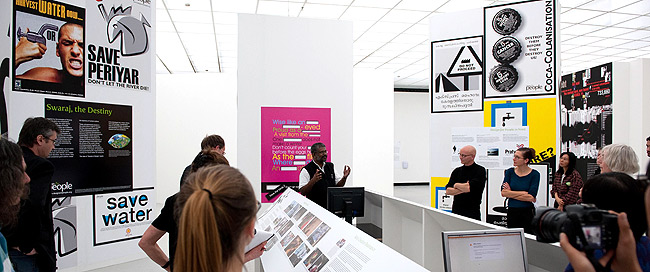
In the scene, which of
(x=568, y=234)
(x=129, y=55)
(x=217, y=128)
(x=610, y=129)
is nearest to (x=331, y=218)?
(x=568, y=234)

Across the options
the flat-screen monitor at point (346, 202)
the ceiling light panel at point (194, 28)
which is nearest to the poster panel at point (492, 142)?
the flat-screen monitor at point (346, 202)

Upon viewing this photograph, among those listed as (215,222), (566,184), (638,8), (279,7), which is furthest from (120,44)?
(638,8)

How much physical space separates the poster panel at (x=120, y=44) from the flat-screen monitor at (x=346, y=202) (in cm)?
271

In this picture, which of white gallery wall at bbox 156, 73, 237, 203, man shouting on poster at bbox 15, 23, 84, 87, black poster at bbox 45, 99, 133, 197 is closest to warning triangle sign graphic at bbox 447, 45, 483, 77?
black poster at bbox 45, 99, 133, 197

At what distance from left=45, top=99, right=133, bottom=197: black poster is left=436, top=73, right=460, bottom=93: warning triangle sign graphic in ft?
12.1

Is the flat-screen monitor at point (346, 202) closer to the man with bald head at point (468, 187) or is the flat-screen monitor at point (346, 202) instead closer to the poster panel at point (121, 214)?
the man with bald head at point (468, 187)

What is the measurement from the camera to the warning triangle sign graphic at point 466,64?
4.93 meters

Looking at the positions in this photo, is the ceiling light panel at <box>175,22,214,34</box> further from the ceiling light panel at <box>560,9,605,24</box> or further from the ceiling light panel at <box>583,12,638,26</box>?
the ceiling light panel at <box>583,12,638,26</box>

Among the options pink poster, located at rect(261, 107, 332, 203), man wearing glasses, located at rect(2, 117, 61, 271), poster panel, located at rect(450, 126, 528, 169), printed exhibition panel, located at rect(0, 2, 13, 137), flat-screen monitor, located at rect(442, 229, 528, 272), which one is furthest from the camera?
pink poster, located at rect(261, 107, 332, 203)

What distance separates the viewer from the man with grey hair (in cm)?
447

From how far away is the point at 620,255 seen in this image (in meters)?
1.12

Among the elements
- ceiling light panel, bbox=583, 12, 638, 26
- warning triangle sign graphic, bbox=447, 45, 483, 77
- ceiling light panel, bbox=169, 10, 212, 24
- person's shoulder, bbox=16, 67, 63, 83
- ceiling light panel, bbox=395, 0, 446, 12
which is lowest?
person's shoulder, bbox=16, 67, 63, 83

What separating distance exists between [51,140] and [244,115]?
9.64 feet

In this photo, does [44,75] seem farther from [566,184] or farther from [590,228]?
[566,184]
